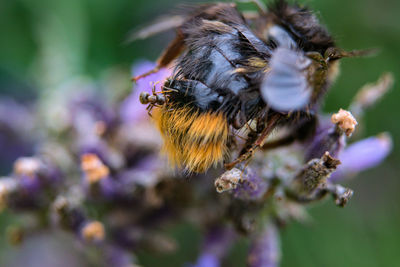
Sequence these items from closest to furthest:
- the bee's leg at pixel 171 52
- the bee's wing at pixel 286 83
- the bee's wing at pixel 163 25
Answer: the bee's wing at pixel 286 83 < the bee's leg at pixel 171 52 < the bee's wing at pixel 163 25

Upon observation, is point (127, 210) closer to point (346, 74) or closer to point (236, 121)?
point (236, 121)

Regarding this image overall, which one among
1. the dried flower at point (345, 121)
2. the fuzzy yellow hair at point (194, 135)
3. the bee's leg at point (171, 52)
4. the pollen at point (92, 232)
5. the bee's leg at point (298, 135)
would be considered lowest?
the fuzzy yellow hair at point (194, 135)

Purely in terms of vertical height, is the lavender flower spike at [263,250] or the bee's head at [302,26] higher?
→ the bee's head at [302,26]

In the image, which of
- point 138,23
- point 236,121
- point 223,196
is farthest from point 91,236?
point 138,23

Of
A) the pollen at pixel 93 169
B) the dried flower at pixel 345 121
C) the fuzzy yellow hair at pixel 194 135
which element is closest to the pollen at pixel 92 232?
the pollen at pixel 93 169

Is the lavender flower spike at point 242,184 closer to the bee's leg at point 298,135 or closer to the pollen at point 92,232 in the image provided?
the bee's leg at point 298,135

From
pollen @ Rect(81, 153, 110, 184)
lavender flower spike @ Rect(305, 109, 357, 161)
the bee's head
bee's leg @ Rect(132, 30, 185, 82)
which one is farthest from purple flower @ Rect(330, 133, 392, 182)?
pollen @ Rect(81, 153, 110, 184)
